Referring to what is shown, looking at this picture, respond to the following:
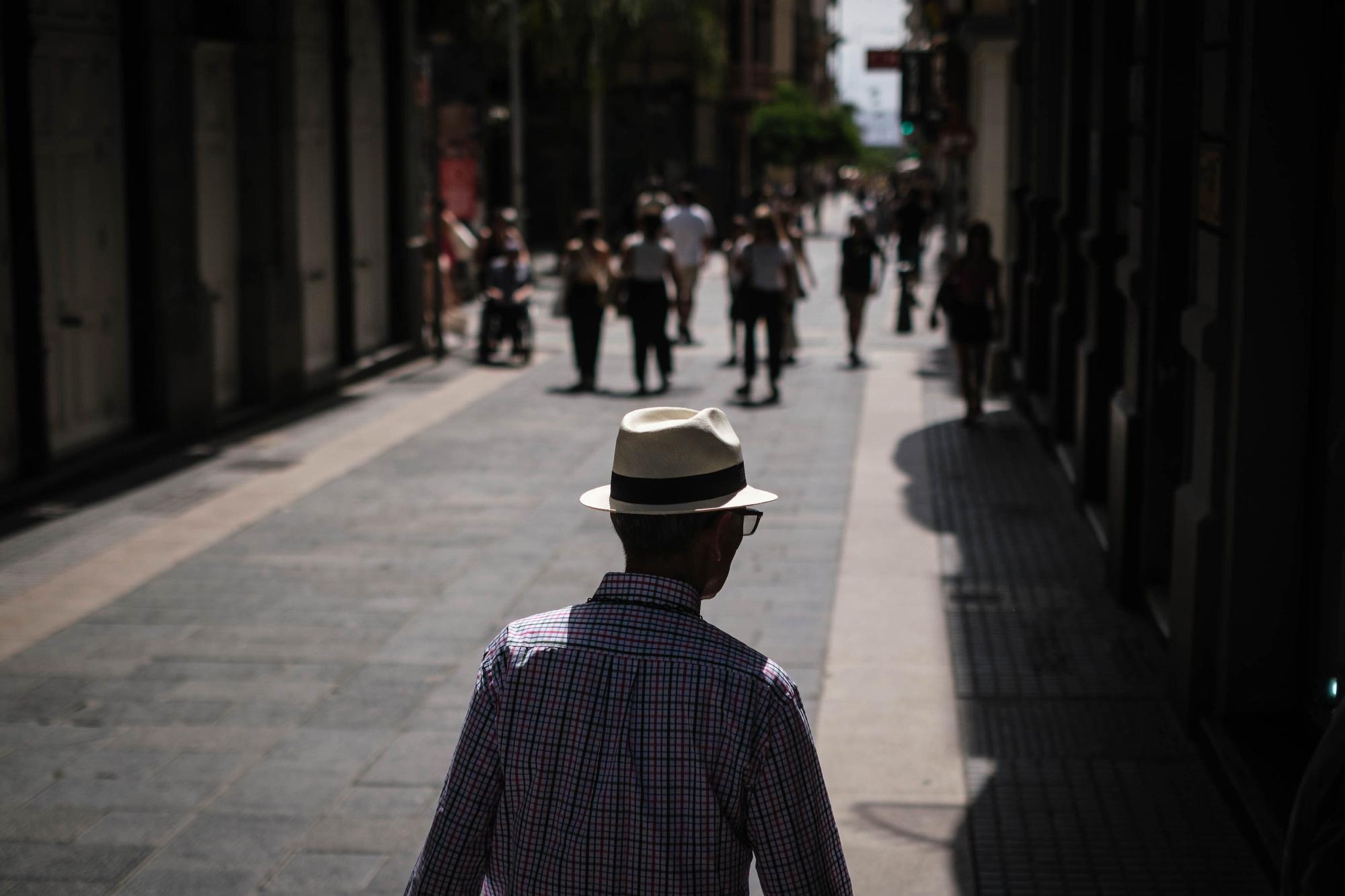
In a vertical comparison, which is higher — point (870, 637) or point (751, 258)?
point (751, 258)

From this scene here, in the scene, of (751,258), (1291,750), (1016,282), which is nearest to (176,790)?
(1291,750)

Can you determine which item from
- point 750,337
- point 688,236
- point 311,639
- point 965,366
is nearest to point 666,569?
point 311,639

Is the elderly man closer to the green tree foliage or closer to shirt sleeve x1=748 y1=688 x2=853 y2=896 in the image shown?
shirt sleeve x1=748 y1=688 x2=853 y2=896

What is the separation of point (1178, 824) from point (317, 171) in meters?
13.9

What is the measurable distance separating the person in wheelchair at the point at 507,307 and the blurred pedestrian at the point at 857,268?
3531 mm

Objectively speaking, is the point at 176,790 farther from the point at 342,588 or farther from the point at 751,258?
the point at 751,258

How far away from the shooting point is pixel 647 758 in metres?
2.86

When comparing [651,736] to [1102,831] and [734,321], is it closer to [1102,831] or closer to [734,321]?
[1102,831]

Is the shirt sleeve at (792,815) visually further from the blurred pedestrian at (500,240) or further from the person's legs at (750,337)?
the blurred pedestrian at (500,240)

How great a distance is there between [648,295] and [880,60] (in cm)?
2378

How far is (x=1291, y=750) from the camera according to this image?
6320 mm

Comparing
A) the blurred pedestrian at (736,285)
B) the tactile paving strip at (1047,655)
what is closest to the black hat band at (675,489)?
the tactile paving strip at (1047,655)

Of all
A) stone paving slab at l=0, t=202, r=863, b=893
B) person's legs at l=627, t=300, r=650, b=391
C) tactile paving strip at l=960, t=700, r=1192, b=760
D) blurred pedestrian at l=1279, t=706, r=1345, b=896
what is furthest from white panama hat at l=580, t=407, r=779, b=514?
person's legs at l=627, t=300, r=650, b=391

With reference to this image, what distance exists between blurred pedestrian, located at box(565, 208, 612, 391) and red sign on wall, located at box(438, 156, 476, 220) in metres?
11.6
